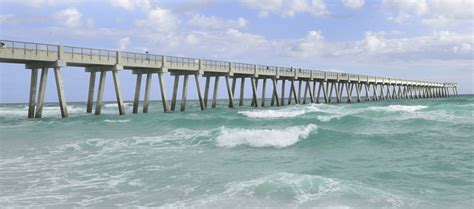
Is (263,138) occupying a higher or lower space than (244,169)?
higher

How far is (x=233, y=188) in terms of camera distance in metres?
8.22

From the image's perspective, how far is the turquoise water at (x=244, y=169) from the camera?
7488 millimetres

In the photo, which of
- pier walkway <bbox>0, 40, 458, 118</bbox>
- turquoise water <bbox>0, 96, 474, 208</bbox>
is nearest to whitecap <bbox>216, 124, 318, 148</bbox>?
Result: turquoise water <bbox>0, 96, 474, 208</bbox>

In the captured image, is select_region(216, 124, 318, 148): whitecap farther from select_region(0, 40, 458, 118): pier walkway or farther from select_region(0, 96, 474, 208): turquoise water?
select_region(0, 40, 458, 118): pier walkway

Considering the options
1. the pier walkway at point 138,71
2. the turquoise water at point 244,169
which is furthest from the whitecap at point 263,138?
the pier walkway at point 138,71

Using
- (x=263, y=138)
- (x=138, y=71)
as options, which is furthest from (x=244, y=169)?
(x=138, y=71)

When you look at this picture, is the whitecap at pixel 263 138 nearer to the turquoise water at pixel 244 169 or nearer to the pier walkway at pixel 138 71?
the turquoise water at pixel 244 169

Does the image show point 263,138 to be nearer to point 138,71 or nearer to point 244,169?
point 244,169

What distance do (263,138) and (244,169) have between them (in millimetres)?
5176

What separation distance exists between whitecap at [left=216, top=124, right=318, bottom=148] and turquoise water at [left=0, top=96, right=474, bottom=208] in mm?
37

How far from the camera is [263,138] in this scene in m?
15.4

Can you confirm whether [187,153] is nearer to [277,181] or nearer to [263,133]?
[263,133]

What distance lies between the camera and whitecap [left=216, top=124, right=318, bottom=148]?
585 inches

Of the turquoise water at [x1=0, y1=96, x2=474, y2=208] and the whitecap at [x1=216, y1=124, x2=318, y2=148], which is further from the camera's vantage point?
the whitecap at [x1=216, y1=124, x2=318, y2=148]
